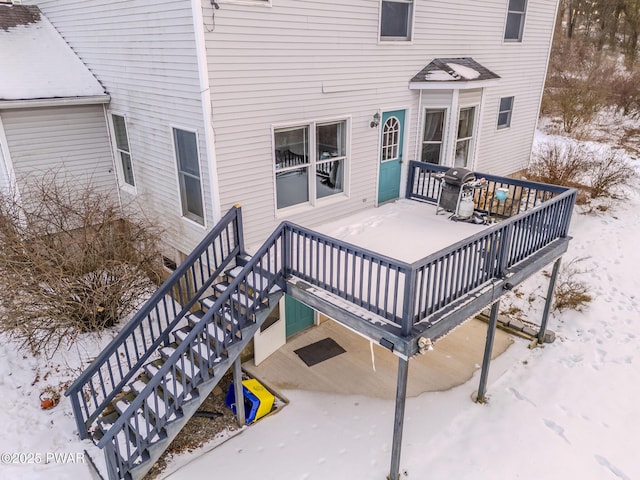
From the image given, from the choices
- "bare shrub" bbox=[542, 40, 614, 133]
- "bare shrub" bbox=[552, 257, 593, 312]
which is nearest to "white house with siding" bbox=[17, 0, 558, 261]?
"bare shrub" bbox=[552, 257, 593, 312]

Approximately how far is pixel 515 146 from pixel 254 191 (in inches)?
337

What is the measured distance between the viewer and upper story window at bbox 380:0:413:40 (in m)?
7.99

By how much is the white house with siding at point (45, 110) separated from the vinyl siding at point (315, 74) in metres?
3.48

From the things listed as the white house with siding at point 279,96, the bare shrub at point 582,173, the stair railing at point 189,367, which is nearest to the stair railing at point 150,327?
the white house with siding at point 279,96

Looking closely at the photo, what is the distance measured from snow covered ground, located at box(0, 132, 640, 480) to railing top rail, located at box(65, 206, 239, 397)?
44.3 inches

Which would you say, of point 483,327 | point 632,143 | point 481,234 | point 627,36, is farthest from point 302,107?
point 627,36

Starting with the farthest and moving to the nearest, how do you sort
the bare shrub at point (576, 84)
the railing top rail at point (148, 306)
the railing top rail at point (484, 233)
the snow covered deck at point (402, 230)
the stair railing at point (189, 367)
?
the bare shrub at point (576, 84) → the snow covered deck at point (402, 230) → the railing top rail at point (148, 306) → the stair railing at point (189, 367) → the railing top rail at point (484, 233)

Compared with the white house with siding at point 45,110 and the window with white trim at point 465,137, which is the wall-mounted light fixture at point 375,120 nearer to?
the window with white trim at point 465,137

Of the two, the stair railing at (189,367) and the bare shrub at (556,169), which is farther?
the bare shrub at (556,169)

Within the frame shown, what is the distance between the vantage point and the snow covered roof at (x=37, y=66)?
8.02 metres

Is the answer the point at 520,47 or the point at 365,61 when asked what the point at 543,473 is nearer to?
the point at 365,61

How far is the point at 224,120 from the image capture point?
634cm

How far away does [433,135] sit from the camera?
31.5ft

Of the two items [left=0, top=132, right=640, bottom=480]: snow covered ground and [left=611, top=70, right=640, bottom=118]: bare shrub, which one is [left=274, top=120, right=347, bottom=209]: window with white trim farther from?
[left=611, top=70, right=640, bottom=118]: bare shrub
